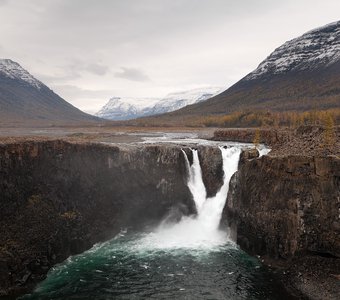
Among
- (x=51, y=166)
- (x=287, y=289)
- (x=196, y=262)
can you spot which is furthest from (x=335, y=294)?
(x=51, y=166)

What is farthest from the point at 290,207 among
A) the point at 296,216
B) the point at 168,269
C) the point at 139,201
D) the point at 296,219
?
the point at 139,201

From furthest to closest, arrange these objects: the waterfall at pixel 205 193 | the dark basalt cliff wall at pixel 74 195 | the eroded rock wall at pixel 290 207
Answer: the waterfall at pixel 205 193 → the eroded rock wall at pixel 290 207 → the dark basalt cliff wall at pixel 74 195

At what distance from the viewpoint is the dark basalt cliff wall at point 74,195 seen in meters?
42.3

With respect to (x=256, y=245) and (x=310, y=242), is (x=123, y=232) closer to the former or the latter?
(x=256, y=245)

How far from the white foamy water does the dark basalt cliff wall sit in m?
1.33

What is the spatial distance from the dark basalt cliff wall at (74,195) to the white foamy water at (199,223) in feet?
4.36

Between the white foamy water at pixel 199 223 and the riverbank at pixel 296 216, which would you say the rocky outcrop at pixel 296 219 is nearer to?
the riverbank at pixel 296 216

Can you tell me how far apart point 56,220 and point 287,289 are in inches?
1120

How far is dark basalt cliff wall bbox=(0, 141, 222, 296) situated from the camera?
42344mm

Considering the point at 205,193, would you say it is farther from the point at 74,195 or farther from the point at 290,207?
the point at 74,195

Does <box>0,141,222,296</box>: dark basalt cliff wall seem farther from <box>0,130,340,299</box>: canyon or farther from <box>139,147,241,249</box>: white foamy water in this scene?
<box>139,147,241,249</box>: white foamy water

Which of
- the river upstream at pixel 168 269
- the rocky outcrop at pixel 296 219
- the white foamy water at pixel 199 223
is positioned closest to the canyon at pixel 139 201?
the rocky outcrop at pixel 296 219

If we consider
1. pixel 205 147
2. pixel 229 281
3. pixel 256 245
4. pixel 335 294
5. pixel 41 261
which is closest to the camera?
pixel 335 294

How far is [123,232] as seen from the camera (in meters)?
55.1
